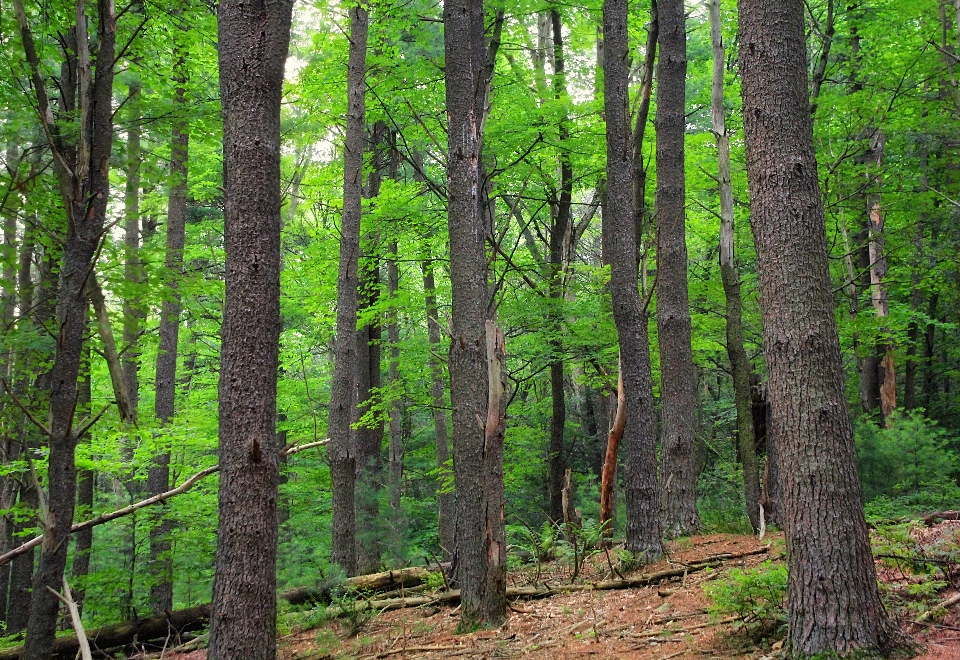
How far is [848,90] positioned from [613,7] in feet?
34.6

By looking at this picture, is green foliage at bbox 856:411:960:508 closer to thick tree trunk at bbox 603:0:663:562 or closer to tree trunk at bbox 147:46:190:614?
thick tree trunk at bbox 603:0:663:562

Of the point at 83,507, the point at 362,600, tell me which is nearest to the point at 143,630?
the point at 83,507

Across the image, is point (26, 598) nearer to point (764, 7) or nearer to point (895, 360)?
point (764, 7)

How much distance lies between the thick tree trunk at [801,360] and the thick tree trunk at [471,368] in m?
2.82

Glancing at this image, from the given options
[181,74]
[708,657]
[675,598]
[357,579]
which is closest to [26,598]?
[357,579]

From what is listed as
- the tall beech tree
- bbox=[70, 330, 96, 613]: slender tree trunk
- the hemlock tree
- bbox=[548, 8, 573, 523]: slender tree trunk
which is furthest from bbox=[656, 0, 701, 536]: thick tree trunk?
bbox=[70, 330, 96, 613]: slender tree trunk

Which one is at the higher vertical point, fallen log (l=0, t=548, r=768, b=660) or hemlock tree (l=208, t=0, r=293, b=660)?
hemlock tree (l=208, t=0, r=293, b=660)

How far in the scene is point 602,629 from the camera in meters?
5.95

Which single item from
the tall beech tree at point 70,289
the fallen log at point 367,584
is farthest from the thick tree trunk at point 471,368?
the tall beech tree at point 70,289

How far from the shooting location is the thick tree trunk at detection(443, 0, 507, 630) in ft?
21.2

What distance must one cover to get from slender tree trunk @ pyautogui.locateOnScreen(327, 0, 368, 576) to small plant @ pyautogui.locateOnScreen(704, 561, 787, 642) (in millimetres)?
6115

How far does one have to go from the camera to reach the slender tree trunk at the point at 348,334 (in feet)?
33.1

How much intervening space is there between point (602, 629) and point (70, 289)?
18.3ft

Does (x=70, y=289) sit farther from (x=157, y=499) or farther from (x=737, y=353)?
(x=737, y=353)
